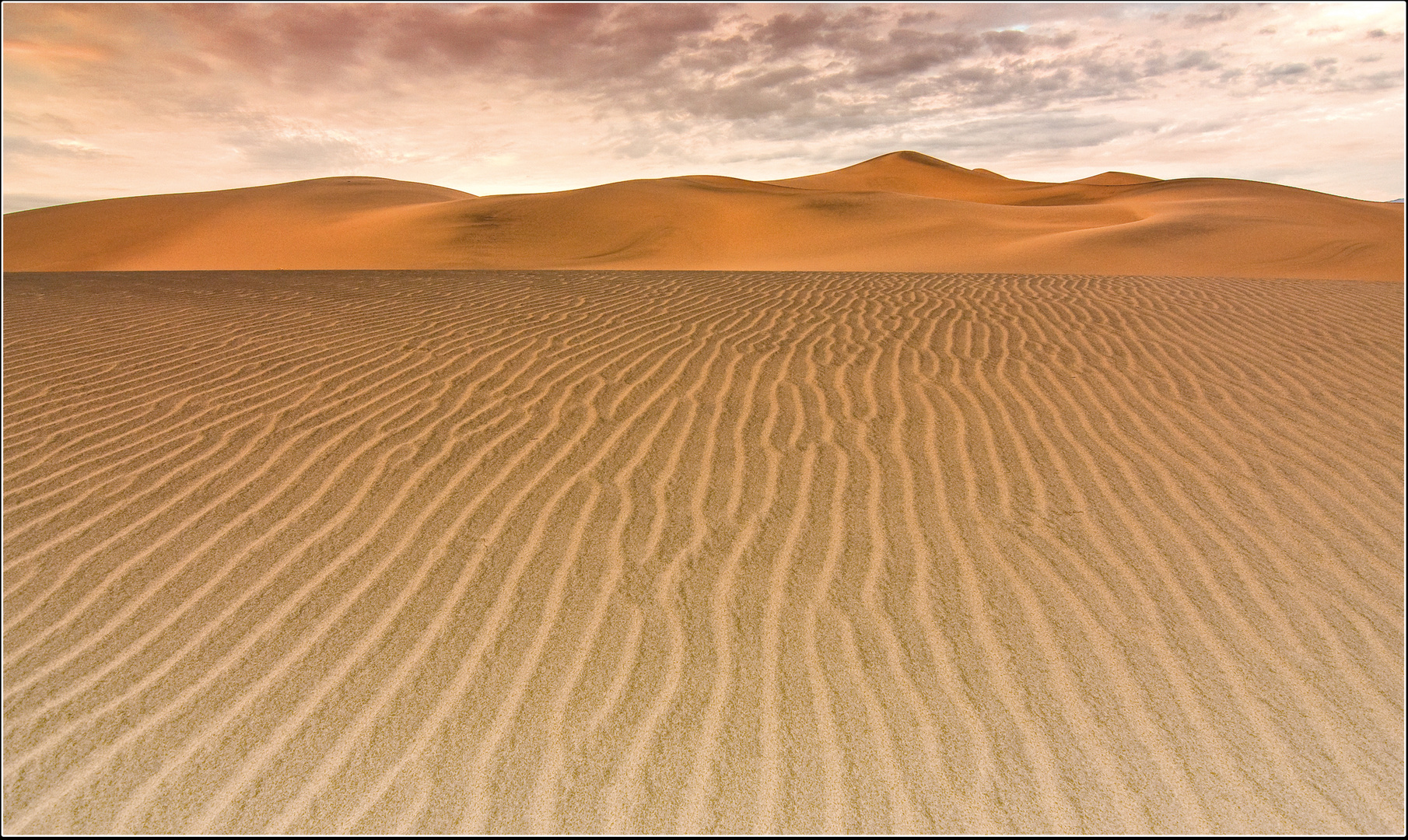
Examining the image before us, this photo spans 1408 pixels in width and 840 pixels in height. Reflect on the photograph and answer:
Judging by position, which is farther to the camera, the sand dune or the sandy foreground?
the sand dune

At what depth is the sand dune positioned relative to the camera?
76.3ft

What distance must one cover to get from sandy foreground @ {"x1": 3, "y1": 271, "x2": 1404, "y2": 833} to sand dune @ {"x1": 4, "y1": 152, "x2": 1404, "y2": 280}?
60.8ft

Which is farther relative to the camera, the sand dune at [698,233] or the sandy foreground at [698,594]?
the sand dune at [698,233]

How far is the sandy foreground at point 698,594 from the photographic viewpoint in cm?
248

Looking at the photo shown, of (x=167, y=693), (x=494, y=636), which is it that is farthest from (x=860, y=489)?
(x=167, y=693)

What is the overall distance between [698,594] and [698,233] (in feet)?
100.0

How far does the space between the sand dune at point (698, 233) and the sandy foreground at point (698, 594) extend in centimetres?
1853

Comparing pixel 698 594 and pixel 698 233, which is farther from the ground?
pixel 698 594

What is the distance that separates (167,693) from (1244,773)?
3.51 metres

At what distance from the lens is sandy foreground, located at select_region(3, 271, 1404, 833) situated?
248 cm

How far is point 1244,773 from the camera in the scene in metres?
2.52

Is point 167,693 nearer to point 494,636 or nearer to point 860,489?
point 494,636

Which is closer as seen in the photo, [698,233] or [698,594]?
[698,594]

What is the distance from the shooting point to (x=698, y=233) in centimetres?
3275
